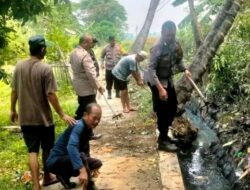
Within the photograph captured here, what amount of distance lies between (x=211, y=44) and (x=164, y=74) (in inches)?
129

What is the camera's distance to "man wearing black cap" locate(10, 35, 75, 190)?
17.7 ft

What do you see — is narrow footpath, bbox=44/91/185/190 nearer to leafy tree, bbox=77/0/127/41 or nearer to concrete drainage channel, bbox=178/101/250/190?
concrete drainage channel, bbox=178/101/250/190

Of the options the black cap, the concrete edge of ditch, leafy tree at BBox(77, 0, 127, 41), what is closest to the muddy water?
the concrete edge of ditch

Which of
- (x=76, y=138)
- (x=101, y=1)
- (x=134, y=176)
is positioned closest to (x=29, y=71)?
(x=76, y=138)

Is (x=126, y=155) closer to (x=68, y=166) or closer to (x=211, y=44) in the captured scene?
(x=68, y=166)

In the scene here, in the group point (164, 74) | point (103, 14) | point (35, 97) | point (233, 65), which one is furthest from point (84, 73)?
point (103, 14)

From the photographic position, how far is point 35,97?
216 inches

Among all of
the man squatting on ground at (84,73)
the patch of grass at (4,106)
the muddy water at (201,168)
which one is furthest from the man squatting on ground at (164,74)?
the patch of grass at (4,106)

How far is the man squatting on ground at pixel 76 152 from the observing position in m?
4.97

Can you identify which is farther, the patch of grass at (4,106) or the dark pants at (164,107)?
the patch of grass at (4,106)

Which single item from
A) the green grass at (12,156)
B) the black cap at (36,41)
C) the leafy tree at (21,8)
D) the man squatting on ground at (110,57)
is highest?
the leafy tree at (21,8)

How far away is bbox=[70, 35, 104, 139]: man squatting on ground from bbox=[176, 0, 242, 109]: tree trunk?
9.45ft

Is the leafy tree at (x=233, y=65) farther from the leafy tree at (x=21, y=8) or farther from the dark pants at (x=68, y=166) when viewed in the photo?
the dark pants at (x=68, y=166)

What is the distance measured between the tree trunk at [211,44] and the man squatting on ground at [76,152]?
4.93 metres
